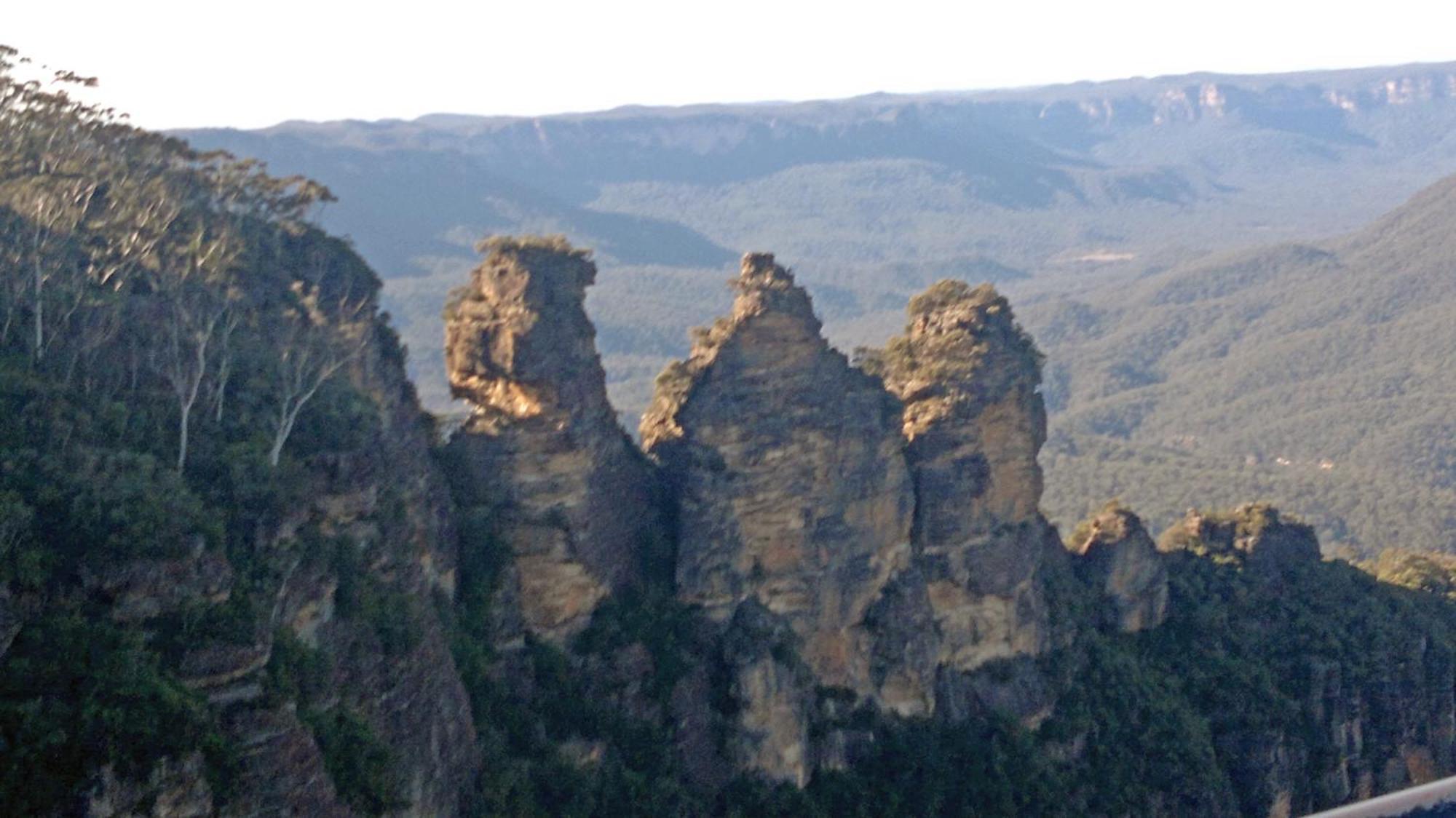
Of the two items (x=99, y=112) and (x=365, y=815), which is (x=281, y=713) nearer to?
(x=365, y=815)

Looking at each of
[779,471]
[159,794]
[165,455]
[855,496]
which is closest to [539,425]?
[779,471]

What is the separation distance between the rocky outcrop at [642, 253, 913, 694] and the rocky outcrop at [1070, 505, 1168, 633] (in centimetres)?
862

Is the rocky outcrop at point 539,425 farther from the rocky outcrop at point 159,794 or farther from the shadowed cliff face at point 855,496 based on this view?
the rocky outcrop at point 159,794

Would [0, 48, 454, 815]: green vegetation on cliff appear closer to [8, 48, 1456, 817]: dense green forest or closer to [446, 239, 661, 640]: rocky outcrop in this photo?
[8, 48, 1456, 817]: dense green forest

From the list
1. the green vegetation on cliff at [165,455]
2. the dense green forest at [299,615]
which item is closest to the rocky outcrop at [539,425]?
the dense green forest at [299,615]

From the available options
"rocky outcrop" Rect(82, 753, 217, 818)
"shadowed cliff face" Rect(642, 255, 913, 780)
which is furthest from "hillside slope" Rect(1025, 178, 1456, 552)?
"rocky outcrop" Rect(82, 753, 217, 818)

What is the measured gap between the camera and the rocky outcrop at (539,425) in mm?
27266

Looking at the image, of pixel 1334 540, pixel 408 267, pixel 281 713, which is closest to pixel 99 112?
pixel 281 713

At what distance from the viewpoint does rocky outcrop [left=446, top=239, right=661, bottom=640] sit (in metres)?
27.3

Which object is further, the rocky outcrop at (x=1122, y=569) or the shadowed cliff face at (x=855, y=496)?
the rocky outcrop at (x=1122, y=569)

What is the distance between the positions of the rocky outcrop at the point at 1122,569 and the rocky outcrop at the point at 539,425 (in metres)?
13.9

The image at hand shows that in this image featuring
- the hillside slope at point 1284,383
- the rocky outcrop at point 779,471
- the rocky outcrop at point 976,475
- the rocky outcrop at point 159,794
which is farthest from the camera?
the hillside slope at point 1284,383

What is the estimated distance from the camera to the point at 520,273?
91.2 feet

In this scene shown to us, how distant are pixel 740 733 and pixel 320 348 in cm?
999
